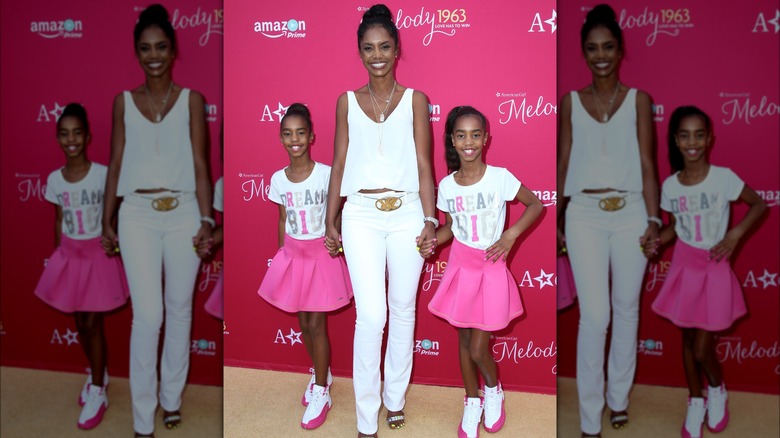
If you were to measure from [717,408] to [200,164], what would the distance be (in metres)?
2.08

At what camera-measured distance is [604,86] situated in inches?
67.5

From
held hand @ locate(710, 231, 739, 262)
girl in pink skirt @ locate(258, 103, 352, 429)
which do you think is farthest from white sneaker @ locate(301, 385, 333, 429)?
held hand @ locate(710, 231, 739, 262)

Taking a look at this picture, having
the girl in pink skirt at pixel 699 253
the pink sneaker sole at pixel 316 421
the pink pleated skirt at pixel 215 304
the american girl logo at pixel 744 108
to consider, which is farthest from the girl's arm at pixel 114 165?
the american girl logo at pixel 744 108

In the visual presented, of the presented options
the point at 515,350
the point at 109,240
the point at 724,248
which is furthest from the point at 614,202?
the point at 109,240

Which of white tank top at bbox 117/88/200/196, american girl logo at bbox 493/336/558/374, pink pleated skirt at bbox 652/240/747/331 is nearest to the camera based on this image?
pink pleated skirt at bbox 652/240/747/331

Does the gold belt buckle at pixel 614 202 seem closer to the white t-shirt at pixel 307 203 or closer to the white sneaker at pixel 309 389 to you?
the white t-shirt at pixel 307 203

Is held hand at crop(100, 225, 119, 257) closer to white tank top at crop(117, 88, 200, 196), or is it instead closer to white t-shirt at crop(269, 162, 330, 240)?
white tank top at crop(117, 88, 200, 196)

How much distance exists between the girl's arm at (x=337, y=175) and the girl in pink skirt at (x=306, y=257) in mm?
87

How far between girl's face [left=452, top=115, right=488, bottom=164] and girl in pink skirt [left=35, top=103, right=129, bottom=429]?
1.36m

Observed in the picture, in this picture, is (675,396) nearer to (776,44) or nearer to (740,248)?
(740,248)

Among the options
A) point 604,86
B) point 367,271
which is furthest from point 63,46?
point 604,86

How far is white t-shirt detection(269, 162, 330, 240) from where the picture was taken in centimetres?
243

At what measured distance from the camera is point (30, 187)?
232 centimetres

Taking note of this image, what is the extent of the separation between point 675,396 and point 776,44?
1210 millimetres
